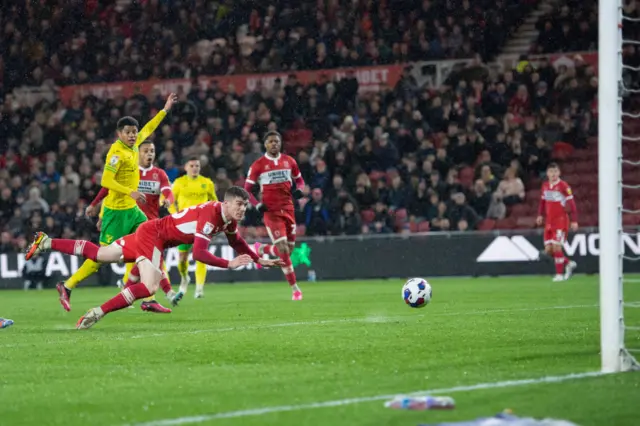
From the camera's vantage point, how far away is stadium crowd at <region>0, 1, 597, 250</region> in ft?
78.5

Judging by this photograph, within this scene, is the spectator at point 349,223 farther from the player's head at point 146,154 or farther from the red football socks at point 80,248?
the red football socks at point 80,248

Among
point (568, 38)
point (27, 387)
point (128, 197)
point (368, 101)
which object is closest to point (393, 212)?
point (368, 101)

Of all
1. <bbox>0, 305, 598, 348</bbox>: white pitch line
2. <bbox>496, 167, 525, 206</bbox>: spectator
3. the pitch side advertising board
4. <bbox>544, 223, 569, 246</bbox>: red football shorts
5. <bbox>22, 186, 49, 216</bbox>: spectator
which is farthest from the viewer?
<bbox>22, 186, 49, 216</bbox>: spectator

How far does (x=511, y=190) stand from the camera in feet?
78.3

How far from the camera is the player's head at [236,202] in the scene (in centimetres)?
1091

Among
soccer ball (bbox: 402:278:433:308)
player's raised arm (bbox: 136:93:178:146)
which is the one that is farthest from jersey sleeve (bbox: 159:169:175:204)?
soccer ball (bbox: 402:278:433:308)

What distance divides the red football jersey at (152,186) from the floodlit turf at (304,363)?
98.2 inches

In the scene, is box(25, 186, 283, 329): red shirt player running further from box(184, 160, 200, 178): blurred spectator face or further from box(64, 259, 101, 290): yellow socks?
box(184, 160, 200, 178): blurred spectator face

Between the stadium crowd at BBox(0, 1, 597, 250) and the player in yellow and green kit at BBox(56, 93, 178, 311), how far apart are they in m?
8.98

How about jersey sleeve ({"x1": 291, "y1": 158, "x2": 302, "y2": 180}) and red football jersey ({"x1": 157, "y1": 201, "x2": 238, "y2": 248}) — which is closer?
red football jersey ({"x1": 157, "y1": 201, "x2": 238, "y2": 248})

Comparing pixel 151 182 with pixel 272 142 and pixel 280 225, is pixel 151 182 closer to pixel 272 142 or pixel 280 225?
pixel 272 142

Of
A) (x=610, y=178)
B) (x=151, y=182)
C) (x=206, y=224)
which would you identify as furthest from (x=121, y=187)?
(x=610, y=178)

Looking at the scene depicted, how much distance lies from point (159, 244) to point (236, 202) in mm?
1122

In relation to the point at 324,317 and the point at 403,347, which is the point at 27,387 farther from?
the point at 324,317
